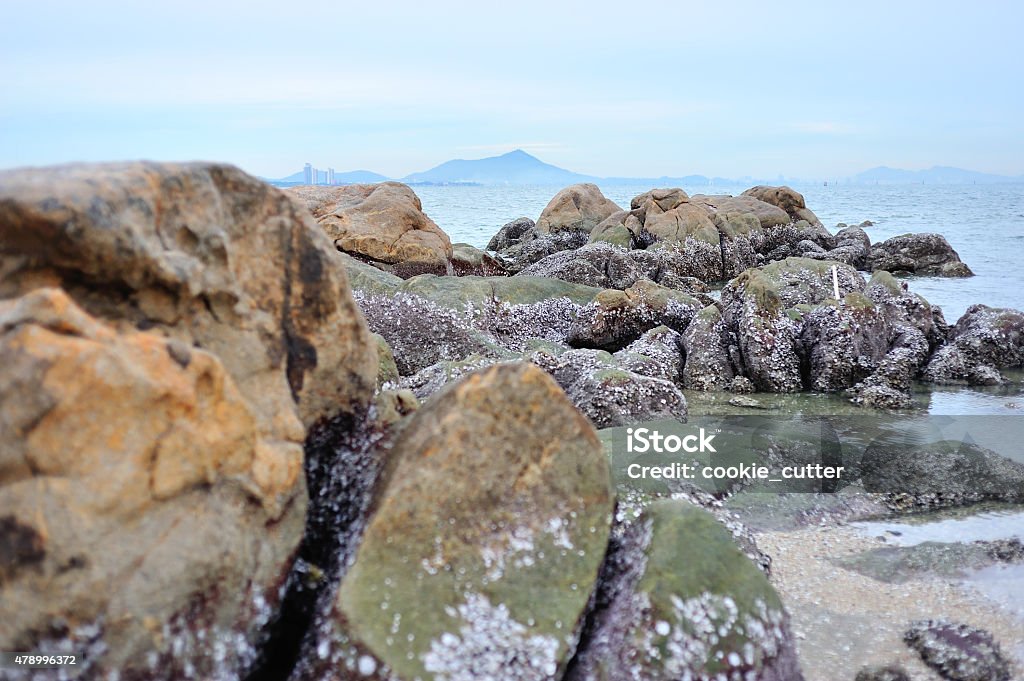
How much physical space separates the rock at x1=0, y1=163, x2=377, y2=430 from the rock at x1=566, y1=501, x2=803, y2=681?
72.5 inches

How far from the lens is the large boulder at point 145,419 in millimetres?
3189

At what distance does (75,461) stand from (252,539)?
0.91 meters

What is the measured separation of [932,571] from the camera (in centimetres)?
692

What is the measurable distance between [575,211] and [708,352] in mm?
23982

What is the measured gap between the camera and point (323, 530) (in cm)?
430

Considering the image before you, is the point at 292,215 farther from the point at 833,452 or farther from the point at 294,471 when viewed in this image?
the point at 833,452

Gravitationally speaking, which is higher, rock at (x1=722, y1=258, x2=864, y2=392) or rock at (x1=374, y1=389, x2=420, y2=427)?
rock at (x1=374, y1=389, x2=420, y2=427)

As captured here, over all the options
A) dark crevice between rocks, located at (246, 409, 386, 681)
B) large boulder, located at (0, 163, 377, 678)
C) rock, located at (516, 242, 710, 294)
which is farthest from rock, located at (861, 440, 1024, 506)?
rock, located at (516, 242, 710, 294)

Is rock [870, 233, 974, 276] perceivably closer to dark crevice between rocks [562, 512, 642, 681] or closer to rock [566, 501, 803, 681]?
rock [566, 501, 803, 681]

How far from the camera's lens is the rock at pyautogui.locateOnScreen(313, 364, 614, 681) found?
12.5 ft

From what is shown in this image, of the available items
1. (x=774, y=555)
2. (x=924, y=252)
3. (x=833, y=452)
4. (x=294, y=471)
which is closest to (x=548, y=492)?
(x=294, y=471)

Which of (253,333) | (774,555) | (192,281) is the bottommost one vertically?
(774,555)

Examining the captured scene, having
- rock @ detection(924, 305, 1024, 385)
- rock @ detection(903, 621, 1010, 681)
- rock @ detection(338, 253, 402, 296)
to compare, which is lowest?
rock @ detection(903, 621, 1010, 681)

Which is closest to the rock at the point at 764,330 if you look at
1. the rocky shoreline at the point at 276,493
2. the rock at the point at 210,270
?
the rocky shoreline at the point at 276,493
